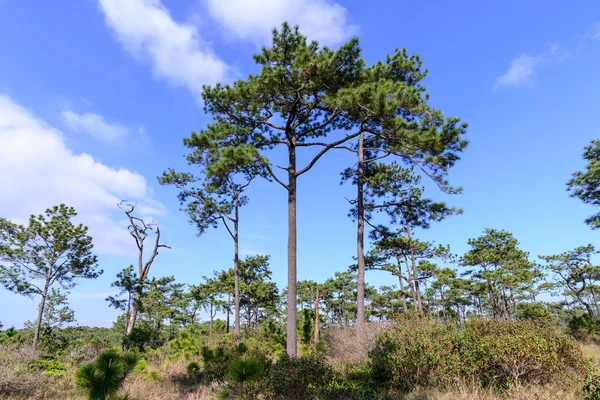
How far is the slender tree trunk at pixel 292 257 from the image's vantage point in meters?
8.92

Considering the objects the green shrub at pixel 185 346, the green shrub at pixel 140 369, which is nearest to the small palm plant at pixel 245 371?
the green shrub at pixel 140 369

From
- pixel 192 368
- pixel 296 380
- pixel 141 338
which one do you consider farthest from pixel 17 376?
pixel 141 338

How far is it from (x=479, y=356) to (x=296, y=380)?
3715 mm

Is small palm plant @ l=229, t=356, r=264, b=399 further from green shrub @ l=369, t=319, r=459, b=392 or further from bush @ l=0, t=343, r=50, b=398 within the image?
bush @ l=0, t=343, r=50, b=398

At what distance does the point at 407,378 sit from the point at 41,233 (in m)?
22.2

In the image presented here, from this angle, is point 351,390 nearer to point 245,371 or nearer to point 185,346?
point 245,371

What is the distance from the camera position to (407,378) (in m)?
6.64

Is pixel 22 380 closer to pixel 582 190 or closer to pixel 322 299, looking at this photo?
pixel 582 190

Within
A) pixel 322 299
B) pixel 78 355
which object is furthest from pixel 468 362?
pixel 322 299

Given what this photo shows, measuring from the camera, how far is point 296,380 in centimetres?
582

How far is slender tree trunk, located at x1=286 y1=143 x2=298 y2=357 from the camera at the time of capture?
8922mm

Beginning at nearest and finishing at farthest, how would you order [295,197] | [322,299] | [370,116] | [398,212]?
[370,116]
[295,197]
[398,212]
[322,299]

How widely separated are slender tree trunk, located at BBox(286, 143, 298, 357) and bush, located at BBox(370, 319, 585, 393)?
264 cm

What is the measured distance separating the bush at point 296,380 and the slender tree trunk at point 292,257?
2.37 metres
